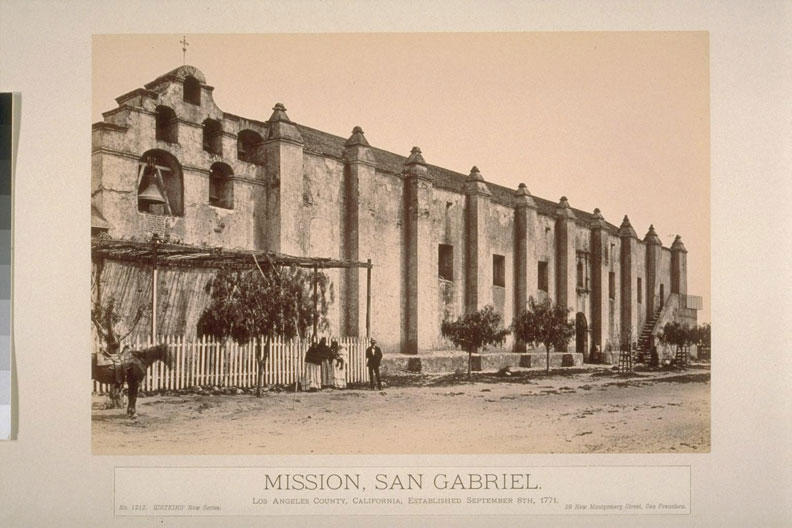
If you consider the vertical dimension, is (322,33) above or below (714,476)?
above

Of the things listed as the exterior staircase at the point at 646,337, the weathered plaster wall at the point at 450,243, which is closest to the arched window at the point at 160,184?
the weathered plaster wall at the point at 450,243

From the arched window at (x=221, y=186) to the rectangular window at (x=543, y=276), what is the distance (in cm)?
280

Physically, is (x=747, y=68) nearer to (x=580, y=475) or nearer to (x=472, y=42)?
(x=472, y=42)

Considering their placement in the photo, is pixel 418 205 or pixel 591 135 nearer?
pixel 591 135

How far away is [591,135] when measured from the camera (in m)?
6.24

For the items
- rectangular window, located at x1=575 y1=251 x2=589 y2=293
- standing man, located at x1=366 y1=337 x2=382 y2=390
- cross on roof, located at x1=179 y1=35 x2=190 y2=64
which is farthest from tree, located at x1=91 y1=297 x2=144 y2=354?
rectangular window, located at x1=575 y1=251 x2=589 y2=293

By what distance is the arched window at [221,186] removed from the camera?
612 centimetres

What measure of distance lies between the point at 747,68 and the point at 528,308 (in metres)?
2.65

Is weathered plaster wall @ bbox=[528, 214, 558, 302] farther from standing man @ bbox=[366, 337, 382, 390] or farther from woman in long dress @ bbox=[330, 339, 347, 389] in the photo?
woman in long dress @ bbox=[330, 339, 347, 389]

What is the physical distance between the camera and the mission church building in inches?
229

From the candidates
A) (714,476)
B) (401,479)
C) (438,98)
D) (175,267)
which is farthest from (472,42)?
(714,476)

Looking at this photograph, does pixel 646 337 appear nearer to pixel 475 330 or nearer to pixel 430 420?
pixel 475 330

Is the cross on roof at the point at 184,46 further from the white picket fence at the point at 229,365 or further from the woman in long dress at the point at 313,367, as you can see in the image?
the woman in long dress at the point at 313,367

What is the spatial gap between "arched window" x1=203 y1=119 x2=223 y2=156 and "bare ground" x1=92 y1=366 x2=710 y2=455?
200cm
